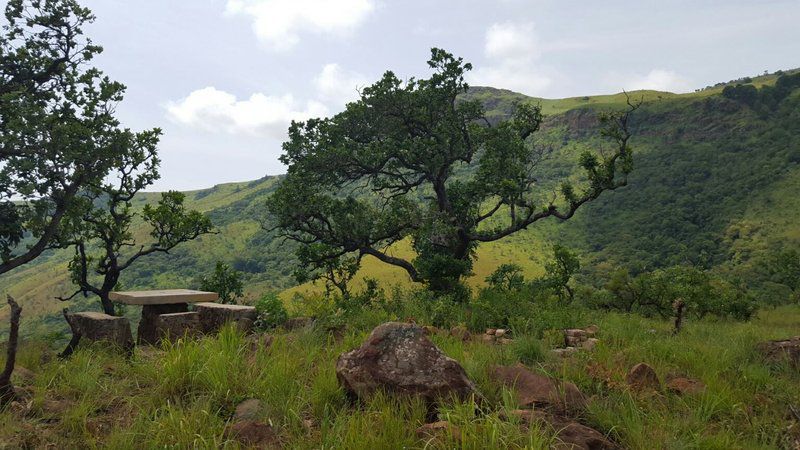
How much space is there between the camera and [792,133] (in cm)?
7906

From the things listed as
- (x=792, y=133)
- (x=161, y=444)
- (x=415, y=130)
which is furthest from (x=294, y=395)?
(x=792, y=133)

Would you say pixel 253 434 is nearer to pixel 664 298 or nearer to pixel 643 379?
pixel 643 379

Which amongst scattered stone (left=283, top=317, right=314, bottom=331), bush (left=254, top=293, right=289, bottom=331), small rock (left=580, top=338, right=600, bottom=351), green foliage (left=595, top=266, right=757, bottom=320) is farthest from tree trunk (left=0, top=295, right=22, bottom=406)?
green foliage (left=595, top=266, right=757, bottom=320)

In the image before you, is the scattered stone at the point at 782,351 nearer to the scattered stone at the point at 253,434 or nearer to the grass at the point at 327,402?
the grass at the point at 327,402

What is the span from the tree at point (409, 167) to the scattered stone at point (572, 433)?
39.6 feet

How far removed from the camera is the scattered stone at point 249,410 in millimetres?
4316

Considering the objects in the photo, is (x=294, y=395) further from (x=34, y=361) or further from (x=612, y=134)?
(x=612, y=134)

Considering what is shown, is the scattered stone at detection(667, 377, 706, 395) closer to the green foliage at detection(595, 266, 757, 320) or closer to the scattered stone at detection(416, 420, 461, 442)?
the scattered stone at detection(416, 420, 461, 442)

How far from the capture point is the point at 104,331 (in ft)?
22.1

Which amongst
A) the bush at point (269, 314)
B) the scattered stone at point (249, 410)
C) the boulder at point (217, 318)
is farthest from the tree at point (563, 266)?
the scattered stone at point (249, 410)

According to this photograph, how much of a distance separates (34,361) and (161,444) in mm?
3881

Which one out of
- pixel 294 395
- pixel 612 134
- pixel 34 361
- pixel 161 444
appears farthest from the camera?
pixel 612 134

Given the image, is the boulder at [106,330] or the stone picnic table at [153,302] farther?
the stone picnic table at [153,302]

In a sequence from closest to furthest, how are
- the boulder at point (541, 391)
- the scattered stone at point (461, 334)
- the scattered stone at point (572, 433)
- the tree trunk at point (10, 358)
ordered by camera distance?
1. the scattered stone at point (572, 433)
2. the tree trunk at point (10, 358)
3. the boulder at point (541, 391)
4. the scattered stone at point (461, 334)
